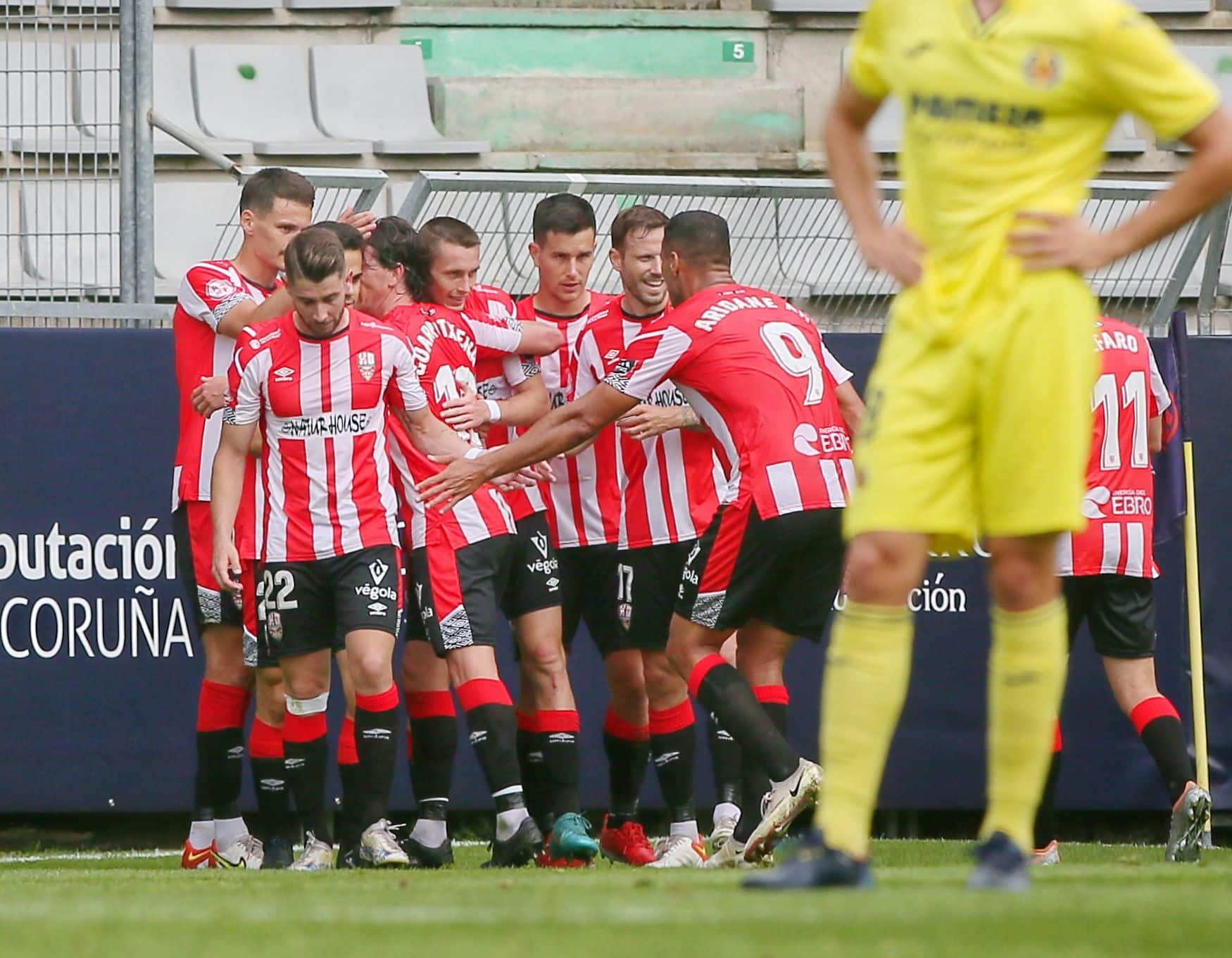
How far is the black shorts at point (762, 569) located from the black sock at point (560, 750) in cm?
83

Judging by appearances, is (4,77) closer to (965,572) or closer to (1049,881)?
(965,572)

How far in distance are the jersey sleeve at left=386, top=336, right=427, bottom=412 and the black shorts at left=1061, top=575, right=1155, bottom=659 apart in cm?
260

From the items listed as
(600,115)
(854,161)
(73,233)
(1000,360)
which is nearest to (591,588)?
(73,233)

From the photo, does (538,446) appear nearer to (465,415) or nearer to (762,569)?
(762,569)

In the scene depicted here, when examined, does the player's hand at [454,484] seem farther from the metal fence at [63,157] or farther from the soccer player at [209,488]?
the metal fence at [63,157]

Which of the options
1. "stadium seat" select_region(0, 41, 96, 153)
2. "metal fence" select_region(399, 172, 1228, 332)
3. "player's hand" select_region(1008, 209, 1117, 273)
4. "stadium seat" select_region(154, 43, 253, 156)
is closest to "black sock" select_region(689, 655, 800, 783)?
"player's hand" select_region(1008, 209, 1117, 273)

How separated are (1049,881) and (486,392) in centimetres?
360

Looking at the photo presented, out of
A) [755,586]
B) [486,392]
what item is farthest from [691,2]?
[755,586]

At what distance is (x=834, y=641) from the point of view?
13.3ft

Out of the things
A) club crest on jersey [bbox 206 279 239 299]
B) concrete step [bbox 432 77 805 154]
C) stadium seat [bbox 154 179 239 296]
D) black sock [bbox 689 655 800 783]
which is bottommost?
black sock [bbox 689 655 800 783]

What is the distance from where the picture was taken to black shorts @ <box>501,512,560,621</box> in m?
7.32

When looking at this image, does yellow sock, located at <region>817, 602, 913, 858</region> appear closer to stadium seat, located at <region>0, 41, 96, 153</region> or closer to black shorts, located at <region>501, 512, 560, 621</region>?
black shorts, located at <region>501, 512, 560, 621</region>

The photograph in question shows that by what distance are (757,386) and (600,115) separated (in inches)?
235

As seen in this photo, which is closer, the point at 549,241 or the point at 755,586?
the point at 755,586
